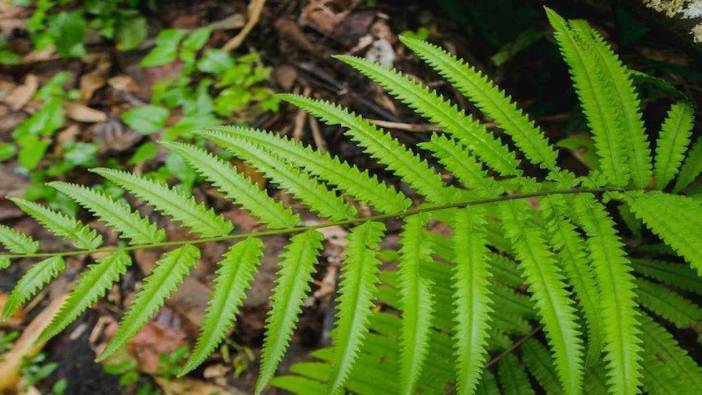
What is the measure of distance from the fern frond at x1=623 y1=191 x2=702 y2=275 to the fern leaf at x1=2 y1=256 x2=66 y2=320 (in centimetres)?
147

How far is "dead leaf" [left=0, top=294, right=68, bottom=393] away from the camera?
8.51 feet

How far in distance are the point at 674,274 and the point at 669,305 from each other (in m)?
0.12

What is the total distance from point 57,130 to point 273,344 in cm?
276

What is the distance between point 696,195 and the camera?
167 cm

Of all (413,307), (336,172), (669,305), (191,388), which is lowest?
(191,388)

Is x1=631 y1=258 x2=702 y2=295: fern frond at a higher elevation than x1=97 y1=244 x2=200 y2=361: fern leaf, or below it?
higher

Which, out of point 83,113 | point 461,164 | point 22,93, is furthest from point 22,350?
point 461,164

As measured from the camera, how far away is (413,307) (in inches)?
→ 52.1

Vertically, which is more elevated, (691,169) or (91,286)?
(691,169)

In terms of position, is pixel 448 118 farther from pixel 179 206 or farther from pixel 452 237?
pixel 179 206

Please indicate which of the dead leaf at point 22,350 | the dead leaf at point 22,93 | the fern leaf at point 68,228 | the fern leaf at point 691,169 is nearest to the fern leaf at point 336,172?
the fern leaf at point 68,228

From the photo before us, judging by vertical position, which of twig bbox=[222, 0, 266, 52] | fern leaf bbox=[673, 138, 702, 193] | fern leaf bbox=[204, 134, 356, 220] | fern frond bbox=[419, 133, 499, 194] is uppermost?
twig bbox=[222, 0, 266, 52]

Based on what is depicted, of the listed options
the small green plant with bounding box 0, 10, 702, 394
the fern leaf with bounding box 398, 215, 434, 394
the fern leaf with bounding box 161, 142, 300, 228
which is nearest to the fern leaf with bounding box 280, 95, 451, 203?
the small green plant with bounding box 0, 10, 702, 394

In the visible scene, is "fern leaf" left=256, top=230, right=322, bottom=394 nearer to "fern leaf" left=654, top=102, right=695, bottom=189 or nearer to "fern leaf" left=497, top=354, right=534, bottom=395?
"fern leaf" left=497, top=354, right=534, bottom=395
